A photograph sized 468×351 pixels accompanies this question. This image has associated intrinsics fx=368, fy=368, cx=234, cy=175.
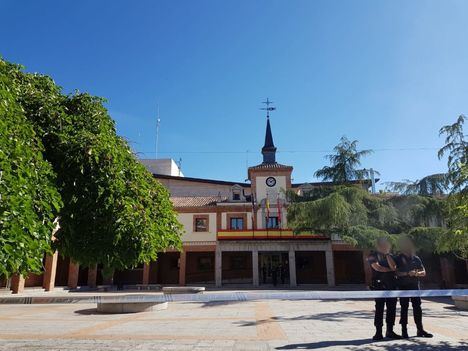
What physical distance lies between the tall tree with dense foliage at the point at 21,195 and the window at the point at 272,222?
28.3 meters

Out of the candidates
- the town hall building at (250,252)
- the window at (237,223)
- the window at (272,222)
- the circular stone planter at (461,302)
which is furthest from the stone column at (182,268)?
the circular stone planter at (461,302)

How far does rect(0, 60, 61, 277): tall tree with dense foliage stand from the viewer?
11.0ft

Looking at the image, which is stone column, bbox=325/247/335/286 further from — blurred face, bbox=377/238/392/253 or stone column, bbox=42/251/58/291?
blurred face, bbox=377/238/392/253

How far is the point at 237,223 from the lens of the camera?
3212cm

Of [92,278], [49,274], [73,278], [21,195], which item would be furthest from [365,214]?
[21,195]

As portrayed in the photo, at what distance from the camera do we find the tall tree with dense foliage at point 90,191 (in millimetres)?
5027

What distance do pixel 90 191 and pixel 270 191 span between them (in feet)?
94.2

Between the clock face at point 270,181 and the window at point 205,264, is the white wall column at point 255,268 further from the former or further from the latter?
the clock face at point 270,181

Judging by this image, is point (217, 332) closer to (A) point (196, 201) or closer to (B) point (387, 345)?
(B) point (387, 345)

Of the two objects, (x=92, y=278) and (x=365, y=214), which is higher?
(x=365, y=214)

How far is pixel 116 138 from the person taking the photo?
6117mm

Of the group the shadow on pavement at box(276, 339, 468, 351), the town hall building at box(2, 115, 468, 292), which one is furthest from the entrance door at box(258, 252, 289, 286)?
the shadow on pavement at box(276, 339, 468, 351)

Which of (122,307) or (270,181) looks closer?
(122,307)

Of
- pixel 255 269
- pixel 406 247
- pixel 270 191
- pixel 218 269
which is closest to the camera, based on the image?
pixel 406 247
